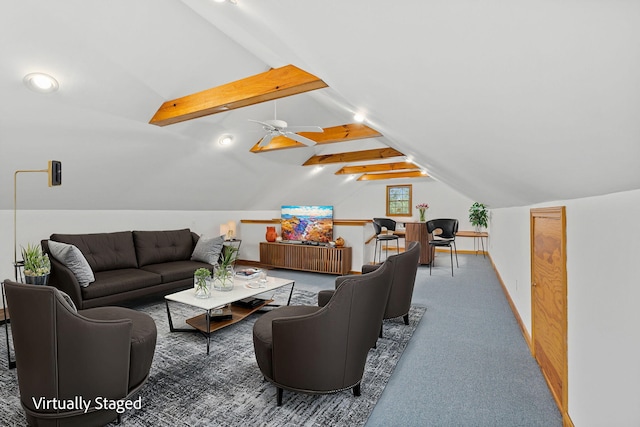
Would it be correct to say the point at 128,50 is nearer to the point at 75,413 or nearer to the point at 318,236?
the point at 75,413

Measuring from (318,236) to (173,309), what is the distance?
3.01 m

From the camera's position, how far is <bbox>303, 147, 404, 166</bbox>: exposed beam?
6.02m

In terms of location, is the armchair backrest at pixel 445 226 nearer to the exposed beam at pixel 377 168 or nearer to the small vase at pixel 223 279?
the exposed beam at pixel 377 168

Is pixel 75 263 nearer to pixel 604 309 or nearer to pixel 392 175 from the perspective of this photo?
pixel 604 309

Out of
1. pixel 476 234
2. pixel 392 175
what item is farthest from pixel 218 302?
pixel 476 234

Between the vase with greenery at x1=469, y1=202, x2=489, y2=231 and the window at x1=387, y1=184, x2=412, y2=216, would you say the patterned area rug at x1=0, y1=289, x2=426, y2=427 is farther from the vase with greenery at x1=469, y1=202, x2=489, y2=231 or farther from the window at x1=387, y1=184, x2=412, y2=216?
the window at x1=387, y1=184, x2=412, y2=216

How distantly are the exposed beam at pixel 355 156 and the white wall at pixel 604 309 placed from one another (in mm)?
4044

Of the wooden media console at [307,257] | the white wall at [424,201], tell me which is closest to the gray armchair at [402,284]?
the wooden media console at [307,257]

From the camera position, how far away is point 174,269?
446 cm

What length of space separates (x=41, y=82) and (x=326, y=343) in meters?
3.18

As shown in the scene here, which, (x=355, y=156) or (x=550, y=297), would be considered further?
(x=355, y=156)

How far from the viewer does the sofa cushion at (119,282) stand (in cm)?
355

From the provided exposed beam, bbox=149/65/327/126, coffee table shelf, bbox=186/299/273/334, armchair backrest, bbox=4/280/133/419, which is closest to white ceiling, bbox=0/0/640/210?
exposed beam, bbox=149/65/327/126

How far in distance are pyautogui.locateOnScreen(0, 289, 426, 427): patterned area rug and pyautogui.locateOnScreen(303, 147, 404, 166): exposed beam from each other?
3.71m
